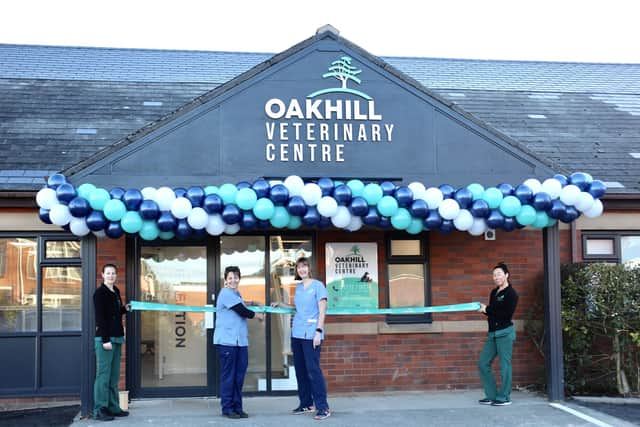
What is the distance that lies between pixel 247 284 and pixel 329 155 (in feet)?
7.30

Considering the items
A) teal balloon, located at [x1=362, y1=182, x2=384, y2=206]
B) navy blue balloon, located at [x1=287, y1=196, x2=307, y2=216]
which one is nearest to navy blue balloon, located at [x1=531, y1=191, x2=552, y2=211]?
teal balloon, located at [x1=362, y1=182, x2=384, y2=206]

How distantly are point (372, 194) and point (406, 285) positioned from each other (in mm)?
2442

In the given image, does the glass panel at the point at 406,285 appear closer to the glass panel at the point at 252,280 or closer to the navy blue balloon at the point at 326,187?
the glass panel at the point at 252,280

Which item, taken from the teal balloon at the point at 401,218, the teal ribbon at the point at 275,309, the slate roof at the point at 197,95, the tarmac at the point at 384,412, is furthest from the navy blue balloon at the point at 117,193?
the teal balloon at the point at 401,218

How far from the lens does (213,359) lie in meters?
8.95

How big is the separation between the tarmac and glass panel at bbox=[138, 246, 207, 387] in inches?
14.7

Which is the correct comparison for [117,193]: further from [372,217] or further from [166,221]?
[372,217]

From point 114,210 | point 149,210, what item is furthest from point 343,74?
point 114,210

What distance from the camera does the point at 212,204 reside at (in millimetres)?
7191

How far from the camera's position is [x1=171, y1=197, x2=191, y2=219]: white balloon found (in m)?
7.14

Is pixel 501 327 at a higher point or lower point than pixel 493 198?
lower

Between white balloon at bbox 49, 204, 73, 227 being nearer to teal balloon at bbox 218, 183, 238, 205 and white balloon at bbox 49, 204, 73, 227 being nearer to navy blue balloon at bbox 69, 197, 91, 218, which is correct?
navy blue balloon at bbox 69, 197, 91, 218

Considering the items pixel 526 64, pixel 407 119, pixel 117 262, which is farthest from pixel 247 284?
pixel 526 64

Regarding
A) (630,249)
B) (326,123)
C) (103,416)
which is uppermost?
(326,123)
